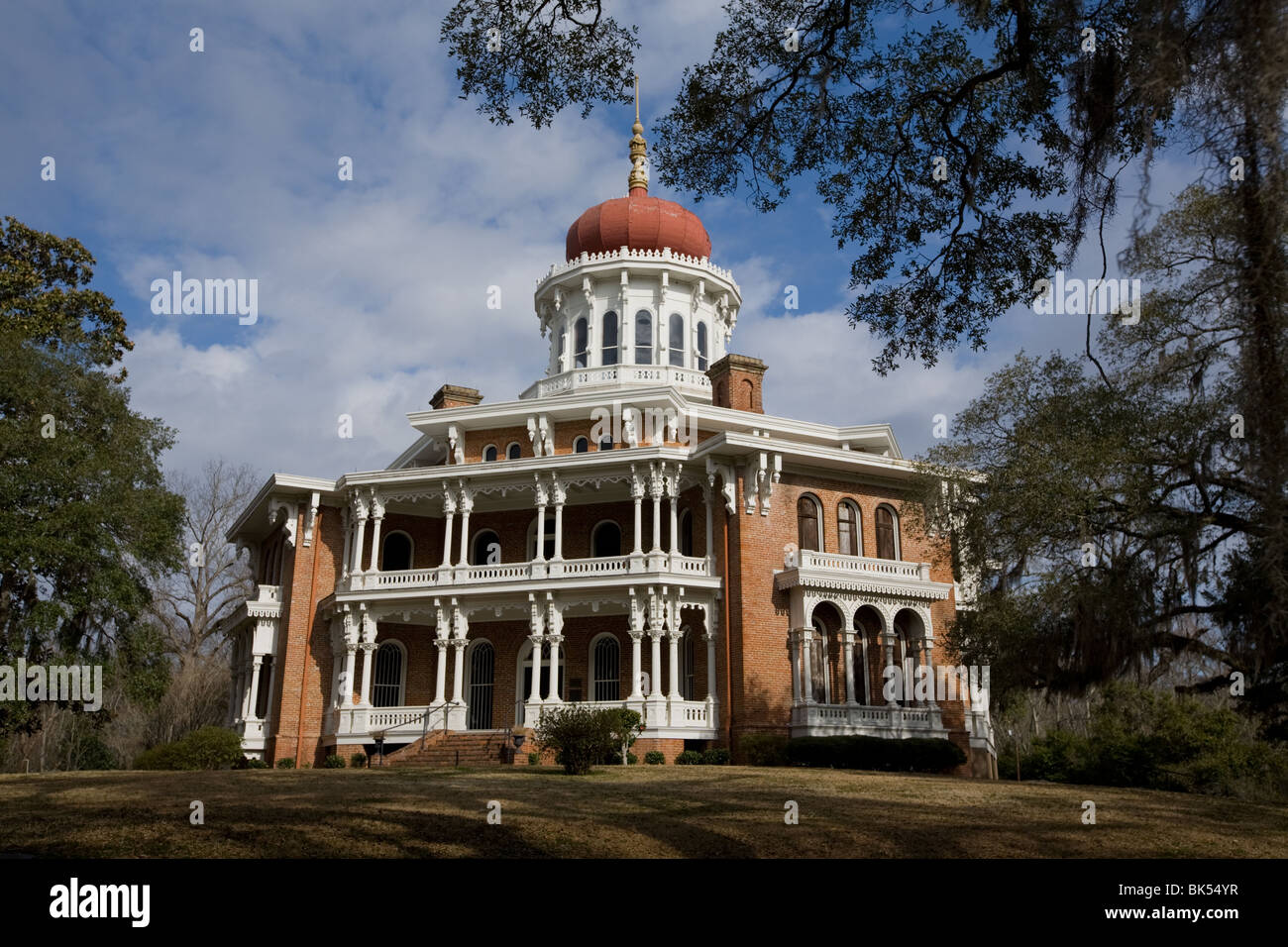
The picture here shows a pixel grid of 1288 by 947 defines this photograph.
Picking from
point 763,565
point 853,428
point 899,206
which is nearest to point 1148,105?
point 899,206

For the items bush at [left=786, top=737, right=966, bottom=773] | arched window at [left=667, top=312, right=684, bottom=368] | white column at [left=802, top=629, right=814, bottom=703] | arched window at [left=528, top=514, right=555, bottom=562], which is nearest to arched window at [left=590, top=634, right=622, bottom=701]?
arched window at [left=528, top=514, right=555, bottom=562]

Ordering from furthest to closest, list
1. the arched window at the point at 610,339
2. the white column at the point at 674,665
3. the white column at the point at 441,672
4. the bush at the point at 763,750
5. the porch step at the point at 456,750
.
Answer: the arched window at the point at 610,339
the white column at the point at 441,672
the white column at the point at 674,665
the porch step at the point at 456,750
the bush at the point at 763,750

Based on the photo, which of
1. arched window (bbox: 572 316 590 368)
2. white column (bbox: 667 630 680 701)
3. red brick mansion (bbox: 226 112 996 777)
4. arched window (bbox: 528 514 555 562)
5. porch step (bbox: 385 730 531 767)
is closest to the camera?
porch step (bbox: 385 730 531 767)

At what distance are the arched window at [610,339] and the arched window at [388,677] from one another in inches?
516

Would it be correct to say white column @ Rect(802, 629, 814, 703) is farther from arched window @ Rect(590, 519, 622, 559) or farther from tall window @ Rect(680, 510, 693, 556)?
arched window @ Rect(590, 519, 622, 559)

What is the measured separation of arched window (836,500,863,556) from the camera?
3353 centimetres

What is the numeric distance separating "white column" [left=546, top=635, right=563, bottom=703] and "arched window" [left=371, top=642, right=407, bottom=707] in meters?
6.20

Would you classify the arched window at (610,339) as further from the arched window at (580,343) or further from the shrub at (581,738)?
the shrub at (581,738)

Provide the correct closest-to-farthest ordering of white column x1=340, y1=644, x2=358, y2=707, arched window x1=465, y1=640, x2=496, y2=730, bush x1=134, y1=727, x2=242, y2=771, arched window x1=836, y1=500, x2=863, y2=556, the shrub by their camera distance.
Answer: the shrub < bush x1=134, y1=727, x2=242, y2=771 < white column x1=340, y1=644, x2=358, y2=707 < arched window x1=836, y1=500, x2=863, y2=556 < arched window x1=465, y1=640, x2=496, y2=730

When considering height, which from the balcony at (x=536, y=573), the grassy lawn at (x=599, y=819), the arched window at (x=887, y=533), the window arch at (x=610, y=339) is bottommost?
the grassy lawn at (x=599, y=819)

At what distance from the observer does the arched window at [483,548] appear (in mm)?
37000

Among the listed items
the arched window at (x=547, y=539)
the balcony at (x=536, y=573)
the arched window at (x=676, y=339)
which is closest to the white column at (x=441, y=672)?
the balcony at (x=536, y=573)

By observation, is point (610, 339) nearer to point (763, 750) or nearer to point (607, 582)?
point (607, 582)

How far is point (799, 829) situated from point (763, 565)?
18.6 m
